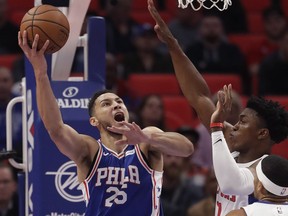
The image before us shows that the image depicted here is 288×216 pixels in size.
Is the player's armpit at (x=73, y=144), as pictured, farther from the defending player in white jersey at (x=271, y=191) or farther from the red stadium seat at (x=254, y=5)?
the red stadium seat at (x=254, y=5)

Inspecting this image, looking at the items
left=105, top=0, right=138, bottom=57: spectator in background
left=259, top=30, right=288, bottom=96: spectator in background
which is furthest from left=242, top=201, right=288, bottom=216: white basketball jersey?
left=105, top=0, right=138, bottom=57: spectator in background

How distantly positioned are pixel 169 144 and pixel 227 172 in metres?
0.61

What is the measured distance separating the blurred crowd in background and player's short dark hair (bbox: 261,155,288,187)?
3278mm

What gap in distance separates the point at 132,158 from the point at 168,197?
2899mm

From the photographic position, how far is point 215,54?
13.2m

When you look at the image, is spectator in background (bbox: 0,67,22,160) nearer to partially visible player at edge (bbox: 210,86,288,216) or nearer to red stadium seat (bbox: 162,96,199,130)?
red stadium seat (bbox: 162,96,199,130)

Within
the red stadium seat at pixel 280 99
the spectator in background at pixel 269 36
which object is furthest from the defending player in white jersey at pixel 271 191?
the spectator in background at pixel 269 36

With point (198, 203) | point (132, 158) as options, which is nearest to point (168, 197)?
point (198, 203)

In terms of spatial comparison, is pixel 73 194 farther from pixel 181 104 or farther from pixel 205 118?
pixel 181 104

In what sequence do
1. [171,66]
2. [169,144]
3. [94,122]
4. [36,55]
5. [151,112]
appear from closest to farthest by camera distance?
[36,55]
[169,144]
[94,122]
[151,112]
[171,66]

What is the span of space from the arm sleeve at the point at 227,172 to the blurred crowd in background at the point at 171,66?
2913mm

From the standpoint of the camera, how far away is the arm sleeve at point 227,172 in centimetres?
721

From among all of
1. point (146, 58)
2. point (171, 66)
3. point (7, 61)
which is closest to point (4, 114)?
point (7, 61)

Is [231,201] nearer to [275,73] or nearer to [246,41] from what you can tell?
[275,73]
